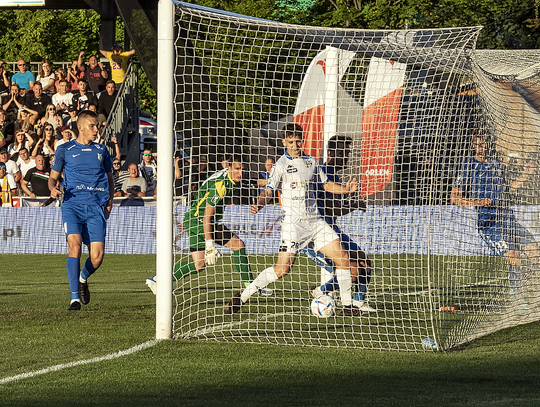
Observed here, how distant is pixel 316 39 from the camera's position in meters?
7.72

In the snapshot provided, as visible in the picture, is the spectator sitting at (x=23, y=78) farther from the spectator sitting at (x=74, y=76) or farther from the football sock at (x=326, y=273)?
the football sock at (x=326, y=273)

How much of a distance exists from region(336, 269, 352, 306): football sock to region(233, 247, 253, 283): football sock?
1569mm

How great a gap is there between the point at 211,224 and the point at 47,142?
1185 centimetres

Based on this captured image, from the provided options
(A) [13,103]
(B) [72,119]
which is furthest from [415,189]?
(A) [13,103]

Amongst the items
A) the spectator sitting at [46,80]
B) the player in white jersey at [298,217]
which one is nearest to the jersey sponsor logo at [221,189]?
the player in white jersey at [298,217]

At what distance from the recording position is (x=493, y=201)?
946 centimetres

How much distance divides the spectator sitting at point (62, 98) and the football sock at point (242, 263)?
12793 mm

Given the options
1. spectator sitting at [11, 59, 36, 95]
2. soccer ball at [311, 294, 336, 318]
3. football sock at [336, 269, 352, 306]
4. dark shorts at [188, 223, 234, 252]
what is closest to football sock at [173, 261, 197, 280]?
dark shorts at [188, 223, 234, 252]

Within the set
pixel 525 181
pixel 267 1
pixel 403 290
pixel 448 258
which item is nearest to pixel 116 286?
pixel 403 290

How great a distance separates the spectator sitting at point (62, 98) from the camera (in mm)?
21344

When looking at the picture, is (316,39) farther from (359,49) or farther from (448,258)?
(448,258)

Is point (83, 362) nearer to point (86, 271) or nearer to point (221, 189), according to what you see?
point (86, 271)

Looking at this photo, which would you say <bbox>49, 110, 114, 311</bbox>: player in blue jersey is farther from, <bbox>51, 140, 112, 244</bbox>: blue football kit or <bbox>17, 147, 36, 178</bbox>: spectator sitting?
<bbox>17, 147, 36, 178</bbox>: spectator sitting

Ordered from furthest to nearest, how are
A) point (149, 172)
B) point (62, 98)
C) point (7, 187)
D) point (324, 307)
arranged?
1. point (62, 98)
2. point (7, 187)
3. point (149, 172)
4. point (324, 307)
